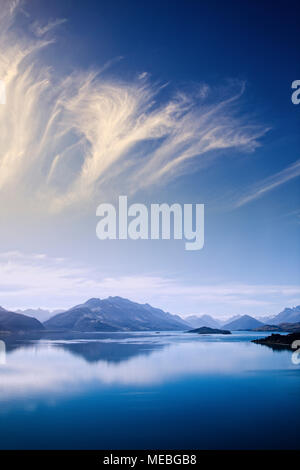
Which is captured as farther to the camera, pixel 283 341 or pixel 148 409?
pixel 283 341

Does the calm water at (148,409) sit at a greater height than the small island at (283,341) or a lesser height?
greater

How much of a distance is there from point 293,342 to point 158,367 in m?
80.2

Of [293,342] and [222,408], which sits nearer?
[222,408]

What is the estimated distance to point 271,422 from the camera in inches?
1277

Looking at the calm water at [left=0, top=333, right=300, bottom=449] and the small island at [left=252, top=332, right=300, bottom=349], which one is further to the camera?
the small island at [left=252, top=332, right=300, bottom=349]

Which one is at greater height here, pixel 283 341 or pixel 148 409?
pixel 148 409

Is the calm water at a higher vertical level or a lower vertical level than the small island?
higher

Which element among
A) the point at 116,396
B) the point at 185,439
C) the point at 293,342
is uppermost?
the point at 185,439

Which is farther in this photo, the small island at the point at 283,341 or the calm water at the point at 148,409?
the small island at the point at 283,341
